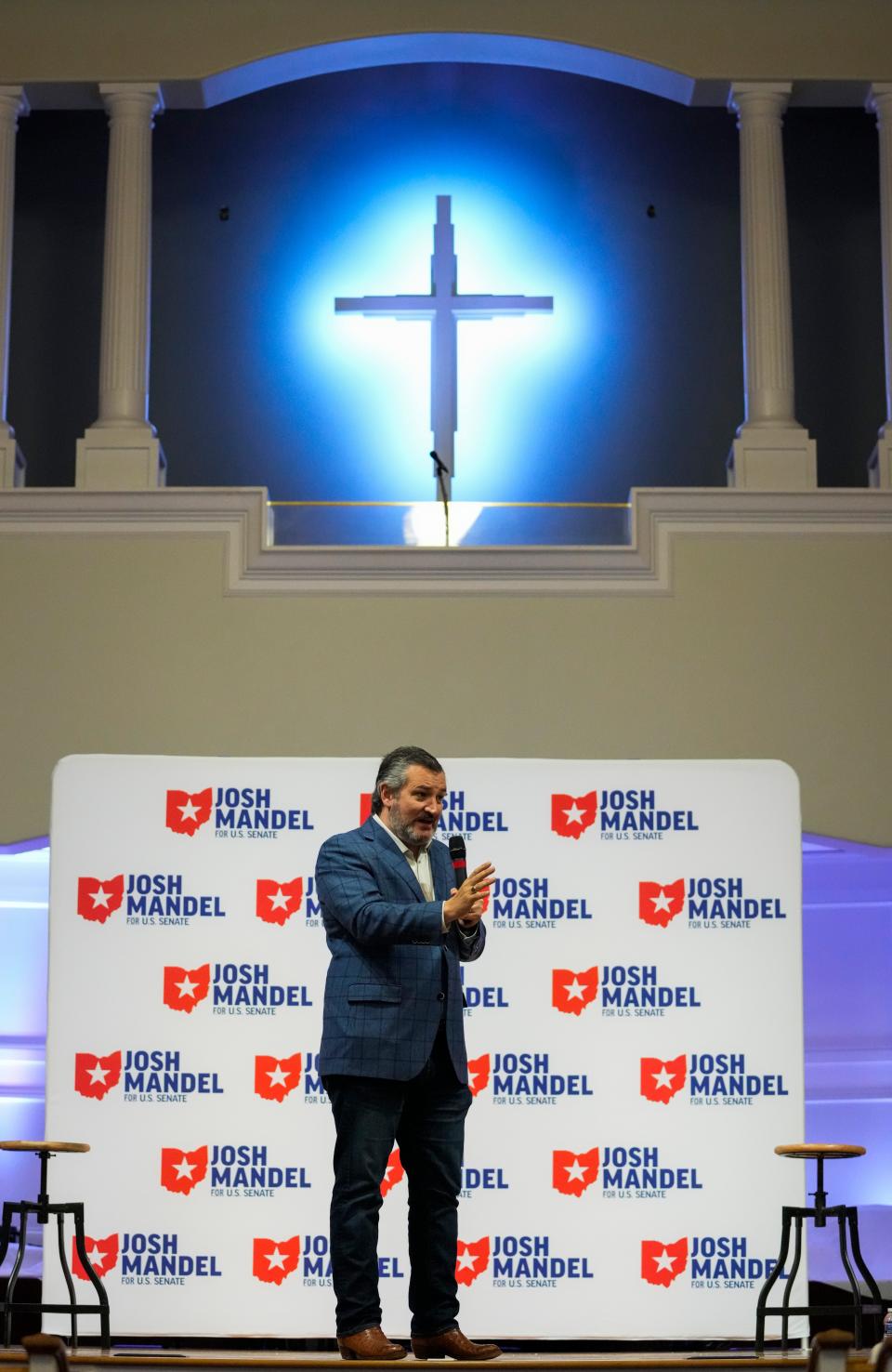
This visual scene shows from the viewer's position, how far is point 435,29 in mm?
8062

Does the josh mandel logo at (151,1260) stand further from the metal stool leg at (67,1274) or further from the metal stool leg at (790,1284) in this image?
the metal stool leg at (790,1284)

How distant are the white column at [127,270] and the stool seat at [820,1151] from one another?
384 centimetres

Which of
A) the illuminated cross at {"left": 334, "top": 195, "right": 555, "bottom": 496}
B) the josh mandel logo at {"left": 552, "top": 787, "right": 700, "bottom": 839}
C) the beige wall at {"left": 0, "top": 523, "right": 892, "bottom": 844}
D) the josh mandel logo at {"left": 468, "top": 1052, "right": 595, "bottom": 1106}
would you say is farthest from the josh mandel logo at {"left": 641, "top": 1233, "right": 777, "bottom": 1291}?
the illuminated cross at {"left": 334, "top": 195, "right": 555, "bottom": 496}

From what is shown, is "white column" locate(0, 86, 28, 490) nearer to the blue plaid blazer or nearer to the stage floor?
the blue plaid blazer

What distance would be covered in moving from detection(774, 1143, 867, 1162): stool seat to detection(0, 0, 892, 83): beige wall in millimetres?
4657

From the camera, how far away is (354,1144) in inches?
161

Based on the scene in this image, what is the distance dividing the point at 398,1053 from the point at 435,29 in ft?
17.4

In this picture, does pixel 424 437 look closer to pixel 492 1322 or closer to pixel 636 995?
pixel 636 995

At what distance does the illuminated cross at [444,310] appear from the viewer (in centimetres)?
837

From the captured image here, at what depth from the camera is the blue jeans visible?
405 centimetres

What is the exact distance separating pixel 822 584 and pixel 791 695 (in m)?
0.46

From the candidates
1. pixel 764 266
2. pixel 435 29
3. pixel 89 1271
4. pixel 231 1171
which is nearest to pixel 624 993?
pixel 231 1171

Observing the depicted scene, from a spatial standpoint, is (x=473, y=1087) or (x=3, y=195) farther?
(x=3, y=195)

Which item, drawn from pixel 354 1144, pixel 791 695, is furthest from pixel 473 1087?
pixel 791 695
